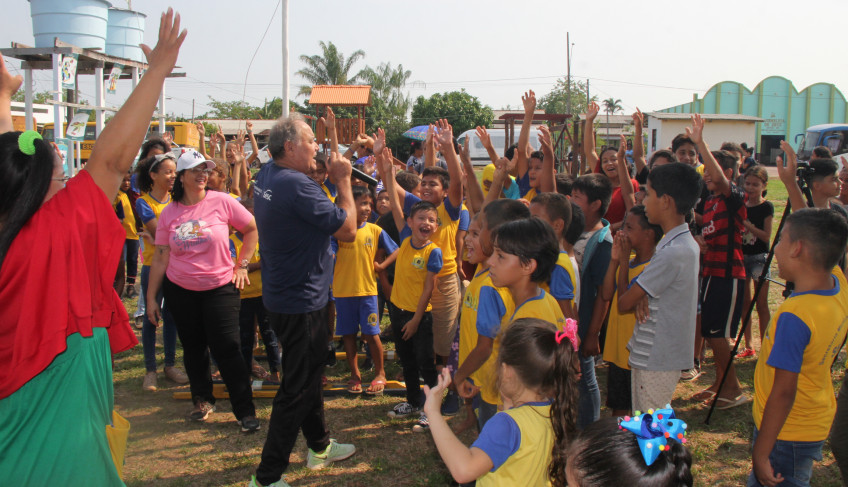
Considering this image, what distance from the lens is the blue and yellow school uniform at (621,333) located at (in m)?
3.86

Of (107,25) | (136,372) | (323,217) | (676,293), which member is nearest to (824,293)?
(676,293)

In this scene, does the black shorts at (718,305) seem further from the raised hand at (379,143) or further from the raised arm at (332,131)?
the raised arm at (332,131)

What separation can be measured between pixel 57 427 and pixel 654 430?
183 cm

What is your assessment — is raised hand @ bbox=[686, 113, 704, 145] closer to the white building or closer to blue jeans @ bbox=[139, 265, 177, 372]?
blue jeans @ bbox=[139, 265, 177, 372]

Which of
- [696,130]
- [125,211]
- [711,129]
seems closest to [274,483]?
[696,130]

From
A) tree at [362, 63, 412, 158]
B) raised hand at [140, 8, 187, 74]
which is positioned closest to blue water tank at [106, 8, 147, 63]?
raised hand at [140, 8, 187, 74]

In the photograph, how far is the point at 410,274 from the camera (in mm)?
4609

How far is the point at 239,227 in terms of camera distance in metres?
4.53

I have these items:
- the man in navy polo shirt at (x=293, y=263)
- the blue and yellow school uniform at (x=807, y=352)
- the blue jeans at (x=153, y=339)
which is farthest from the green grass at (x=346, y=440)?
the blue and yellow school uniform at (x=807, y=352)

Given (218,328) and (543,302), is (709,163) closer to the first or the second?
(543,302)

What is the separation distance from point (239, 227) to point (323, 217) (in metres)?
1.50

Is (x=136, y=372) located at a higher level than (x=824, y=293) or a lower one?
lower

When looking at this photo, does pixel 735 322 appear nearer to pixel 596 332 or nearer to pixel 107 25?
pixel 596 332

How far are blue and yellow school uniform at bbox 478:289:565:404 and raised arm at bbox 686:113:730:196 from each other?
2.64m
